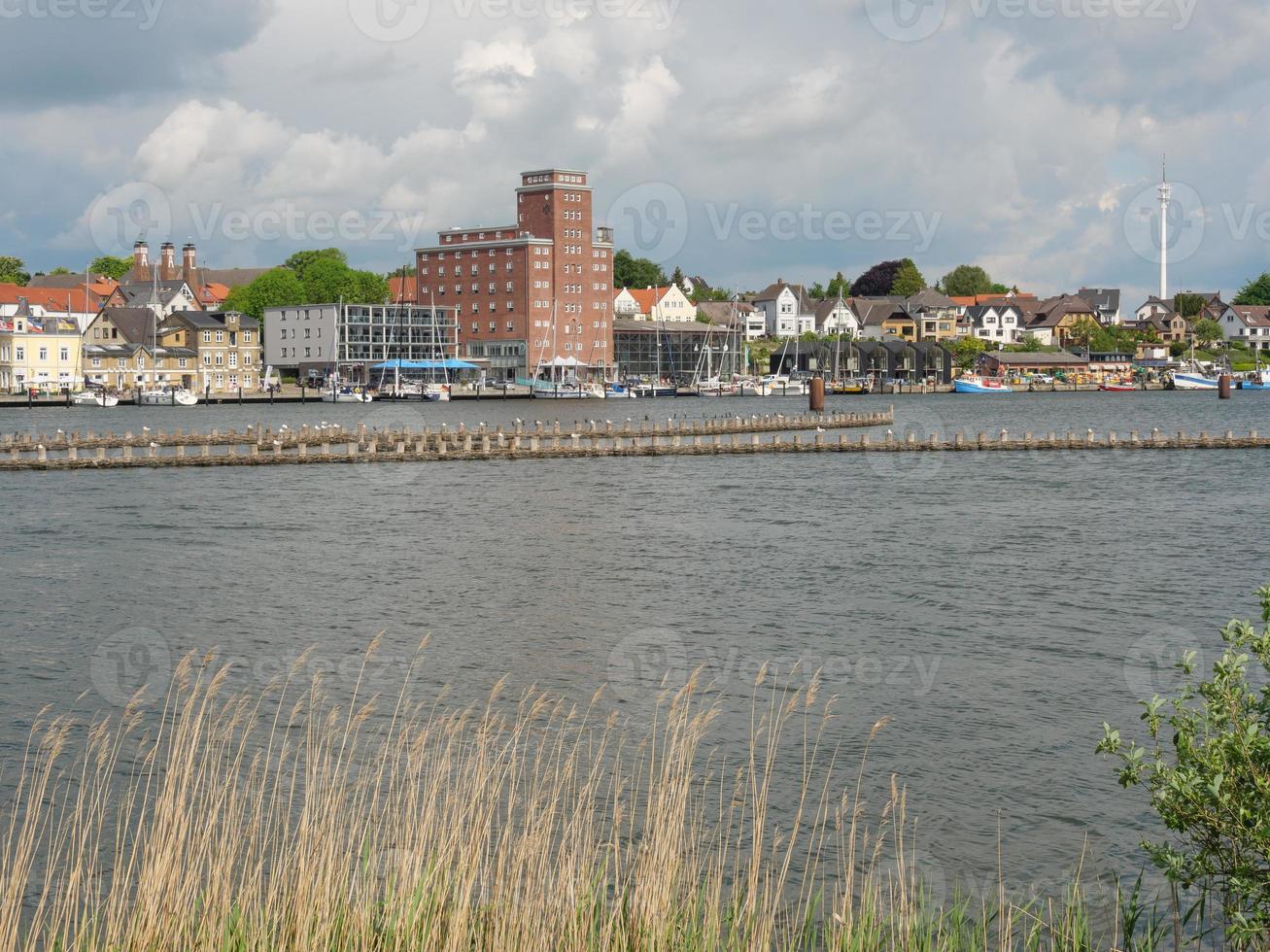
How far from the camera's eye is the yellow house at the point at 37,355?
144125 millimetres

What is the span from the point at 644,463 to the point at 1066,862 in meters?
60.1

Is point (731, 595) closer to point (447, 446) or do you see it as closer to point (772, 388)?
point (447, 446)

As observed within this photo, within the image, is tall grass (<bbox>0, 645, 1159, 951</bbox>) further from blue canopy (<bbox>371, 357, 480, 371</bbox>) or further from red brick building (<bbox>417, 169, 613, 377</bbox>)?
red brick building (<bbox>417, 169, 613, 377</bbox>)

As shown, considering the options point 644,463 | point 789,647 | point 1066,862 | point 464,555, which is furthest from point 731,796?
point 644,463

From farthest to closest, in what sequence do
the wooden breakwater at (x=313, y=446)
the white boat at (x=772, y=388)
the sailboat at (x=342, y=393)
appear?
1. the white boat at (x=772, y=388)
2. the sailboat at (x=342, y=393)
3. the wooden breakwater at (x=313, y=446)

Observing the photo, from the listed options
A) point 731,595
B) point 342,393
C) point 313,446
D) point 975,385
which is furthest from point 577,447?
point 975,385

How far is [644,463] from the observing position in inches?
2953

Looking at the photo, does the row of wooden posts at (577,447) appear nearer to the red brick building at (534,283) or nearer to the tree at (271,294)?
the red brick building at (534,283)

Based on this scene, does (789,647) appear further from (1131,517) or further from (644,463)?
(644,463)

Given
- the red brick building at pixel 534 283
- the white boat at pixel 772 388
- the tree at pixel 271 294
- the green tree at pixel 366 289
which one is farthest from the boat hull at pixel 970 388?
the tree at pixel 271 294

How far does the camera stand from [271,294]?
17812 centimetres

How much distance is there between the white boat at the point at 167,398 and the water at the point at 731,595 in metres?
80.6

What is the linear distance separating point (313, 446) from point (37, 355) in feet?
266

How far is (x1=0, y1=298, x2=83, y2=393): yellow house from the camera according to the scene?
473 ft
